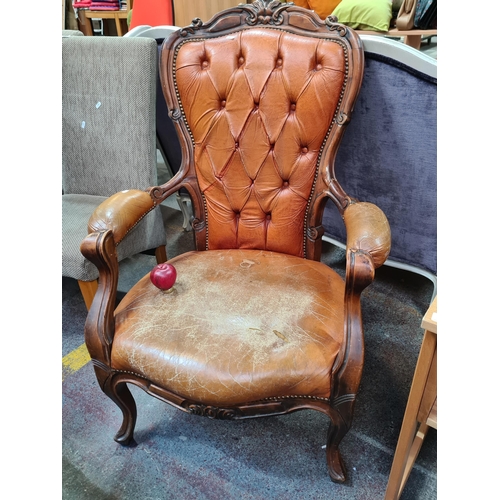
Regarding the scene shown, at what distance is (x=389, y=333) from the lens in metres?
1.61

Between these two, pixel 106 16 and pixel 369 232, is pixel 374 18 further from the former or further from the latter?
pixel 106 16

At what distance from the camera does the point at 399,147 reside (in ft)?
4.52

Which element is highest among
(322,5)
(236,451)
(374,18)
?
(322,5)

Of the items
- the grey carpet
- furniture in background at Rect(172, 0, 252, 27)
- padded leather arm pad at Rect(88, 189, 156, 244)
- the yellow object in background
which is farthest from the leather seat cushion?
furniture in background at Rect(172, 0, 252, 27)

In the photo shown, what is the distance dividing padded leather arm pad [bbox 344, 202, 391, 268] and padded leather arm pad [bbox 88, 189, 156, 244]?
57 cm

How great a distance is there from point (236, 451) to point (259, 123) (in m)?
0.98

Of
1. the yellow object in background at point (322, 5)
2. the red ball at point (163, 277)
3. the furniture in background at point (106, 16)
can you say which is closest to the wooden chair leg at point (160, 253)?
the red ball at point (163, 277)

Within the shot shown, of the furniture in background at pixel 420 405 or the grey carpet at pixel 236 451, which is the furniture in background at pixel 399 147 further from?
the furniture in background at pixel 420 405

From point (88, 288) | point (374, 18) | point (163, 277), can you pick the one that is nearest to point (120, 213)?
point (163, 277)

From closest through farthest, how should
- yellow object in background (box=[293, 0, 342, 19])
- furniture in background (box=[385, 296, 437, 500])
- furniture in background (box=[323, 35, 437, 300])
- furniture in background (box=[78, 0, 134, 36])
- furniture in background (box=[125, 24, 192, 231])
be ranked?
furniture in background (box=[385, 296, 437, 500]), furniture in background (box=[323, 35, 437, 300]), furniture in background (box=[125, 24, 192, 231]), yellow object in background (box=[293, 0, 342, 19]), furniture in background (box=[78, 0, 134, 36])

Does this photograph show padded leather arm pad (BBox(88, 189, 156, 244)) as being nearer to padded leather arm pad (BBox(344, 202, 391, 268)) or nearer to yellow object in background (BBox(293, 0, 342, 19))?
padded leather arm pad (BBox(344, 202, 391, 268))

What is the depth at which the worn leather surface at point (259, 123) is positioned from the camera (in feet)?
3.82

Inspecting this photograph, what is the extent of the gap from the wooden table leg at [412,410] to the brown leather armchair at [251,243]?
4.8 inches

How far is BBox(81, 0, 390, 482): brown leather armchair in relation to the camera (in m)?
0.92
